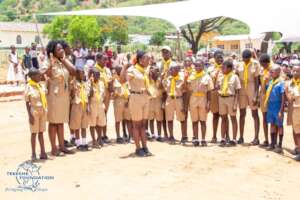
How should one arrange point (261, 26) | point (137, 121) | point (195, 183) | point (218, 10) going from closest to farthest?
point (195, 183) → point (137, 121) → point (261, 26) → point (218, 10)

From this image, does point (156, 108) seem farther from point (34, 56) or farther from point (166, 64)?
point (34, 56)

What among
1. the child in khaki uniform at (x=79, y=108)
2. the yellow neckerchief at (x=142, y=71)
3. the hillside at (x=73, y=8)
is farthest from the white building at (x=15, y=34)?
the yellow neckerchief at (x=142, y=71)

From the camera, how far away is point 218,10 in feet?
38.1

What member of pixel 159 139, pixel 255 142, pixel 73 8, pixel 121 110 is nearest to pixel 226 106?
pixel 255 142

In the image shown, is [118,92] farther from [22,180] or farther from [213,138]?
[22,180]

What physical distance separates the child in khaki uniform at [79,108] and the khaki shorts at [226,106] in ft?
7.41

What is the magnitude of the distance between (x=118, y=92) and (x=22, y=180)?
2.80 metres

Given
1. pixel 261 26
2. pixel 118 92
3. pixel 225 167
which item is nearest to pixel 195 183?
pixel 225 167

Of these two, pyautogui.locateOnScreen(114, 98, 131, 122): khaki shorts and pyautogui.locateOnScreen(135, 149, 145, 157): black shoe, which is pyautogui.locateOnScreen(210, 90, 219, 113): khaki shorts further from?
pyautogui.locateOnScreen(135, 149, 145, 157): black shoe

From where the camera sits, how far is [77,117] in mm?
8086

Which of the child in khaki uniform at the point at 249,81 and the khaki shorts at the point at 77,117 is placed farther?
the child in khaki uniform at the point at 249,81

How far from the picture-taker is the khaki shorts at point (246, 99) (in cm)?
850

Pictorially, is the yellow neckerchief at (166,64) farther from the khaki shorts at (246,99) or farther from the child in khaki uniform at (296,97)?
the child in khaki uniform at (296,97)

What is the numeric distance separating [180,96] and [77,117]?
6.00ft
